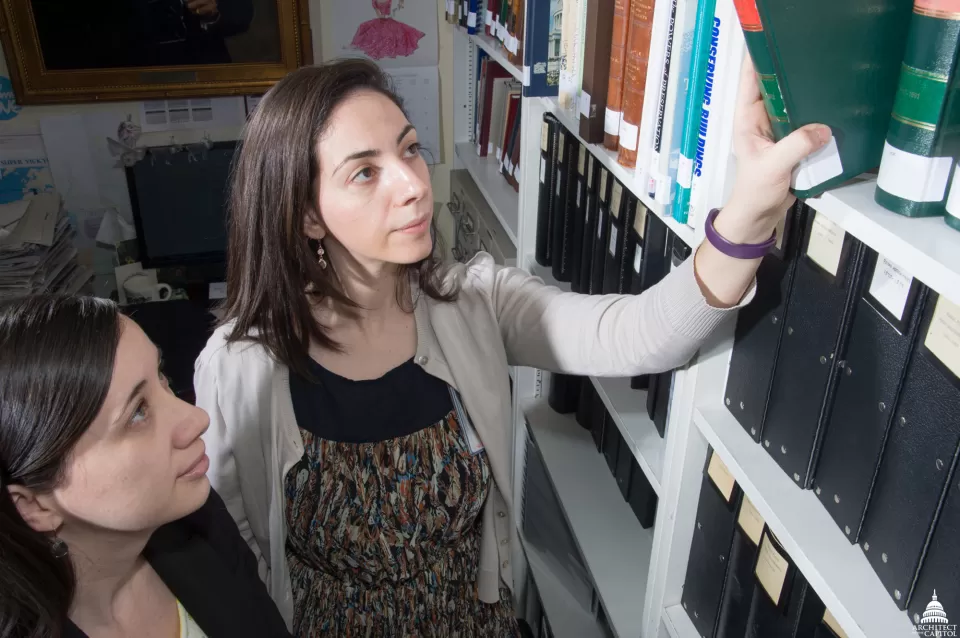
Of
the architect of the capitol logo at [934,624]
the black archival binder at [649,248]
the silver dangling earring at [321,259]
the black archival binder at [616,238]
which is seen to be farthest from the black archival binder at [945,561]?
the silver dangling earring at [321,259]

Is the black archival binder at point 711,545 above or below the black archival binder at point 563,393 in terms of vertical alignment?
above

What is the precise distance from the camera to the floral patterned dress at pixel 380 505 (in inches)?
48.0

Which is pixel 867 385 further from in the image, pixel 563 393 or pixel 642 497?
pixel 563 393

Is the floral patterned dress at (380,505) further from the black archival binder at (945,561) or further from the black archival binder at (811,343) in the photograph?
the black archival binder at (945,561)

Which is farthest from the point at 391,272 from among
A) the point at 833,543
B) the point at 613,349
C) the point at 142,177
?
the point at 142,177

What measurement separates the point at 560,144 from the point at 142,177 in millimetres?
1568

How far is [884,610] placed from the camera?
0.69 meters

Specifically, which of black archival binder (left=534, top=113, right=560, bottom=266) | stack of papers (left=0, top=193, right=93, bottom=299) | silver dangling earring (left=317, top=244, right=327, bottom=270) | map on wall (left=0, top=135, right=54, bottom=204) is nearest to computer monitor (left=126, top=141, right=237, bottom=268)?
stack of papers (left=0, top=193, right=93, bottom=299)

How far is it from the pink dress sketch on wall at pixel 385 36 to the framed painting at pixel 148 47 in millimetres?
200

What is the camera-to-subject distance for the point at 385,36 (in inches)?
104

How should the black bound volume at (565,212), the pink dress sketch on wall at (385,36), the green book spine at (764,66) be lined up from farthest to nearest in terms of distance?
the pink dress sketch on wall at (385,36), the black bound volume at (565,212), the green book spine at (764,66)

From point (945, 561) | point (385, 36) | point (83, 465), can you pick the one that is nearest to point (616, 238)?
point (945, 561)

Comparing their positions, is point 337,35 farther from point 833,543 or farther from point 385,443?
point 833,543

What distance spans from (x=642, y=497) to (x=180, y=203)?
184 cm
